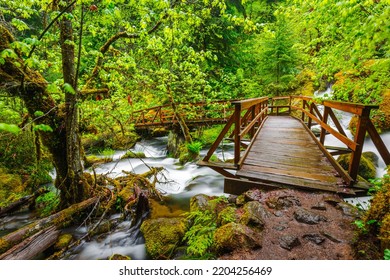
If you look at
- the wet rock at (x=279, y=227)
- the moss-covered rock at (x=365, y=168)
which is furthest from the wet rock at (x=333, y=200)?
the moss-covered rock at (x=365, y=168)

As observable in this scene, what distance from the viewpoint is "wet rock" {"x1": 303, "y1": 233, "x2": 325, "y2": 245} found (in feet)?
8.19

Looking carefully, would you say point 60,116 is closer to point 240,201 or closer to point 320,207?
point 240,201

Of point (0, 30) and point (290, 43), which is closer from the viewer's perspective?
point (0, 30)

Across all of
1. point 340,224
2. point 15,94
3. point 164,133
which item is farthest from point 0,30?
point 164,133

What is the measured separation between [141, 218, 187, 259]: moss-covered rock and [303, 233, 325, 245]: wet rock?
2.35 m

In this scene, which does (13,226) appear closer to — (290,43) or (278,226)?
(278,226)

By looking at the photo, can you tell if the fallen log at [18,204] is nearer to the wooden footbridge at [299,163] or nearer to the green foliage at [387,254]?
the wooden footbridge at [299,163]

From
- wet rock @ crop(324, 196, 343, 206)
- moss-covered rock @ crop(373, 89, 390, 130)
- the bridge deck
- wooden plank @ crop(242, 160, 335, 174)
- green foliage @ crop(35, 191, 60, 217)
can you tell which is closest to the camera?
wet rock @ crop(324, 196, 343, 206)

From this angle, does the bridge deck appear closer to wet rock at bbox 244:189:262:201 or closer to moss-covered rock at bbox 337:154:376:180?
wet rock at bbox 244:189:262:201

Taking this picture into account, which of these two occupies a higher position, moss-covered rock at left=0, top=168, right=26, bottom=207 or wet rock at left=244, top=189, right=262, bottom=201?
wet rock at left=244, top=189, right=262, bottom=201

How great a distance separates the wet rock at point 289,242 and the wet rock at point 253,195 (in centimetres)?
88

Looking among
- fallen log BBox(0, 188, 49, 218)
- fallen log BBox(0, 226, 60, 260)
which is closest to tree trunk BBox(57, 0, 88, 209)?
fallen log BBox(0, 226, 60, 260)
